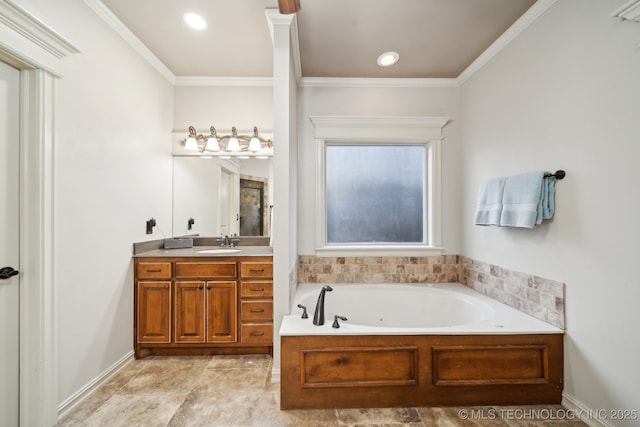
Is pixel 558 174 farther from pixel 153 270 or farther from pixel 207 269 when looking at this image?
pixel 153 270

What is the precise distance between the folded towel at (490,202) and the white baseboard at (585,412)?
1.14 meters

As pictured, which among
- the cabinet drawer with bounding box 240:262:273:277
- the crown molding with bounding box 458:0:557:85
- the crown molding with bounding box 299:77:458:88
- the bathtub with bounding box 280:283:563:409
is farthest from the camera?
the crown molding with bounding box 299:77:458:88

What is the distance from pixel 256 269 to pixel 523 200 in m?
2.07

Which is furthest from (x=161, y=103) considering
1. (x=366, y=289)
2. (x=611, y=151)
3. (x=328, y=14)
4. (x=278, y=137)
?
(x=611, y=151)

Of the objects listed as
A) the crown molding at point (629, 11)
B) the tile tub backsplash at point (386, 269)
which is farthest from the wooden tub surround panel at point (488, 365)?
the crown molding at point (629, 11)

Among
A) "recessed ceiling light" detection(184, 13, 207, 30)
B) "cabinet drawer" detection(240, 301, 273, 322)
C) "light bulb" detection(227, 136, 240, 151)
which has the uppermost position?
"recessed ceiling light" detection(184, 13, 207, 30)

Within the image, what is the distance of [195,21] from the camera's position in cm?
211

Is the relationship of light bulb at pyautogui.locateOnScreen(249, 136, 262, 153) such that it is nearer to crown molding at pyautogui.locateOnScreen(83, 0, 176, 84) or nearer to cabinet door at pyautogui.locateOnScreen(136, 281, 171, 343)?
crown molding at pyautogui.locateOnScreen(83, 0, 176, 84)

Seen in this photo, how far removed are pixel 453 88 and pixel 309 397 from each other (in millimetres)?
3016

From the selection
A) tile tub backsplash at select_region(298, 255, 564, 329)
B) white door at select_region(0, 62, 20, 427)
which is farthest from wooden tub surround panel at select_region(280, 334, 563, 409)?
white door at select_region(0, 62, 20, 427)

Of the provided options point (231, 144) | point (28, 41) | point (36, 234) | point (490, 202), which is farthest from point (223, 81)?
point (490, 202)

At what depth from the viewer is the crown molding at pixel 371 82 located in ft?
9.15

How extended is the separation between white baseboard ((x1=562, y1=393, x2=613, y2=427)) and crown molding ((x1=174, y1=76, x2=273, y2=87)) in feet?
11.2

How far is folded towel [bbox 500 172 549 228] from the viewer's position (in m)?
1.80
